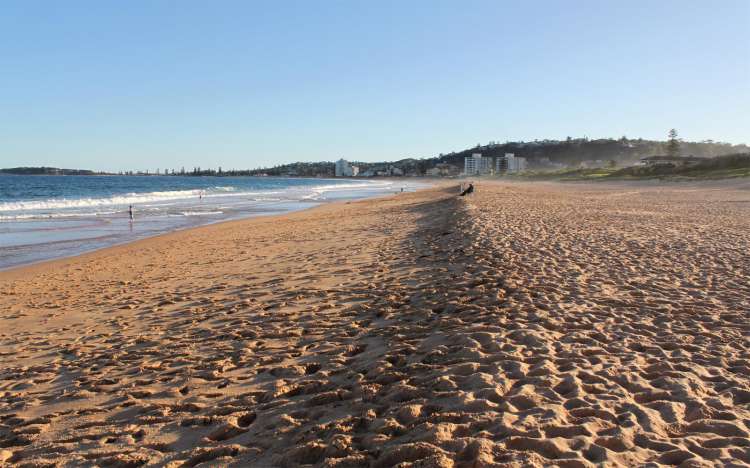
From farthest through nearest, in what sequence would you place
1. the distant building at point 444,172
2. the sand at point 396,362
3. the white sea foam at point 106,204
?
1. the distant building at point 444,172
2. the white sea foam at point 106,204
3. the sand at point 396,362

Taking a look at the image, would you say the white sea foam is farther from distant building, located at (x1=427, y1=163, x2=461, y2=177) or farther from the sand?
distant building, located at (x1=427, y1=163, x2=461, y2=177)

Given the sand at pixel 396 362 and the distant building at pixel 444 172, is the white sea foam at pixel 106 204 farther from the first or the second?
the distant building at pixel 444 172

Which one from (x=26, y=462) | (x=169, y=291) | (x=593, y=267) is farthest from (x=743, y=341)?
(x=169, y=291)

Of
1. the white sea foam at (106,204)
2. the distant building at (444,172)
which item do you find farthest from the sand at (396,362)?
the distant building at (444,172)

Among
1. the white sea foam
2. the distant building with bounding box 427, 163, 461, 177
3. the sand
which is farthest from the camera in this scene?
the distant building with bounding box 427, 163, 461, 177

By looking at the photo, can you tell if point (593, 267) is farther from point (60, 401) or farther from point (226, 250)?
point (226, 250)

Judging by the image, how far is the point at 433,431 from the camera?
327 cm

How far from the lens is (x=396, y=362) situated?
470 centimetres

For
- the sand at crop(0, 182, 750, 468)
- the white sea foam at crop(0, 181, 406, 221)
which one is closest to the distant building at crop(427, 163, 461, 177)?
the white sea foam at crop(0, 181, 406, 221)

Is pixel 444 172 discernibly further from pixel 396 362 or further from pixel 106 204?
pixel 396 362

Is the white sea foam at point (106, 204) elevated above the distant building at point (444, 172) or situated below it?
below

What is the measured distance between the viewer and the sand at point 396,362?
3.28 metres

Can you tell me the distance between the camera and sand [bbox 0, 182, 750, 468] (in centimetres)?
328

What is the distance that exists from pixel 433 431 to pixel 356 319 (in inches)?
124
